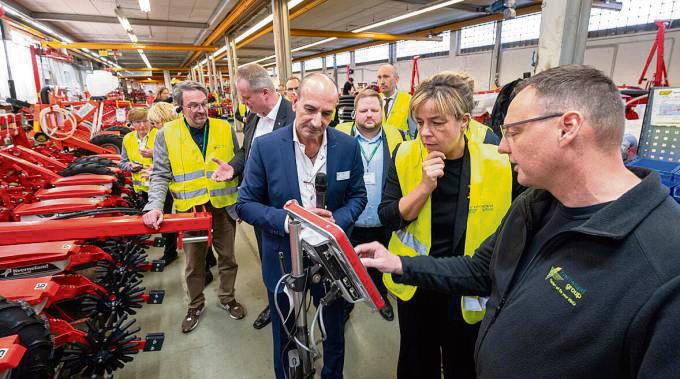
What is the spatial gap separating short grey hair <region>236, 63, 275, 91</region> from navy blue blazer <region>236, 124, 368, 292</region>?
2.66 feet

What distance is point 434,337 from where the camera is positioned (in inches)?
59.6

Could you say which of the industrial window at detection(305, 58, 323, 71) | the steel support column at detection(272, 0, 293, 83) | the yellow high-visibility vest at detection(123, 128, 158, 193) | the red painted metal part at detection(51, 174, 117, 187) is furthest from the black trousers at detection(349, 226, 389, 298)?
the industrial window at detection(305, 58, 323, 71)

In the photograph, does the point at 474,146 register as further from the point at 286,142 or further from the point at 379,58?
the point at 379,58

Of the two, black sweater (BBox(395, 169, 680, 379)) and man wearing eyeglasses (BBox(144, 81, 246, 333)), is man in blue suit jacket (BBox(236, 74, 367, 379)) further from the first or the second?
black sweater (BBox(395, 169, 680, 379))

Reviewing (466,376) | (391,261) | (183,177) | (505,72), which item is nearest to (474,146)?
(391,261)

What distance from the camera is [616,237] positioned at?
604 mm

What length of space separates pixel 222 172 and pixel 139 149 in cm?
173

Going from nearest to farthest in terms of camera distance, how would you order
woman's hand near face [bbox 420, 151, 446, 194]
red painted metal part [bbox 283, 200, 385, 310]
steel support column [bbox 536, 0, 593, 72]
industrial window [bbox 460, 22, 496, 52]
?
red painted metal part [bbox 283, 200, 385, 310] → woman's hand near face [bbox 420, 151, 446, 194] → steel support column [bbox 536, 0, 593, 72] → industrial window [bbox 460, 22, 496, 52]

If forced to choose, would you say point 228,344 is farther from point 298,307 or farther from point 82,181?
point 82,181

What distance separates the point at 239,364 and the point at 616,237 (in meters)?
2.22

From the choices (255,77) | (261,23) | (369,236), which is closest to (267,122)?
(255,77)

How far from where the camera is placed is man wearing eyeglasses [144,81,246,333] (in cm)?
226

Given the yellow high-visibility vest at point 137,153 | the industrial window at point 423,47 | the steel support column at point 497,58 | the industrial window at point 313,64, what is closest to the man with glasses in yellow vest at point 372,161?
the yellow high-visibility vest at point 137,153

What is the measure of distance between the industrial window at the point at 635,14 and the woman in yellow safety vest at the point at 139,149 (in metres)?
9.31
